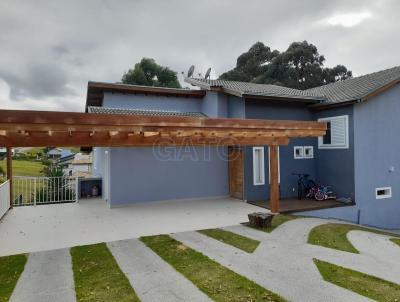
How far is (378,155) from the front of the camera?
11.2 metres

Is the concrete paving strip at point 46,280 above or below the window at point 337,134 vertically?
below

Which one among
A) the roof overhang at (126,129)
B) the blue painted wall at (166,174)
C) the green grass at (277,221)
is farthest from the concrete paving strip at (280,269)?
the blue painted wall at (166,174)

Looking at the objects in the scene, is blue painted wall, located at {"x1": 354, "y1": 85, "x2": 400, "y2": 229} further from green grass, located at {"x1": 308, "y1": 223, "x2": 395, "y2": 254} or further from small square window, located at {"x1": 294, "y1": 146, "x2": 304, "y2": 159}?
green grass, located at {"x1": 308, "y1": 223, "x2": 395, "y2": 254}

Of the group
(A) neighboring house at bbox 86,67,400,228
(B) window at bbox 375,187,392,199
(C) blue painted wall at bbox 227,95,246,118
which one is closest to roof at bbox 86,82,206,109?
(A) neighboring house at bbox 86,67,400,228

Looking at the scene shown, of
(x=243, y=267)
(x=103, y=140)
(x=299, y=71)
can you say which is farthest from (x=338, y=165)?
(x=299, y=71)

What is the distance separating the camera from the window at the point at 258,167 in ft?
37.4

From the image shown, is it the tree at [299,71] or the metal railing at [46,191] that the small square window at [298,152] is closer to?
the metal railing at [46,191]

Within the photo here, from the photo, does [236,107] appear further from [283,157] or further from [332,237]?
[332,237]

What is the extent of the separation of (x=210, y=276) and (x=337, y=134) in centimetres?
904

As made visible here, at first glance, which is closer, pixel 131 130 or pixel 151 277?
pixel 151 277

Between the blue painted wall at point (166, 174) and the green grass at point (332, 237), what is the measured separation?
17.0 feet

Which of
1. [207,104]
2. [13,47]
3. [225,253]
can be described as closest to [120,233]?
[225,253]

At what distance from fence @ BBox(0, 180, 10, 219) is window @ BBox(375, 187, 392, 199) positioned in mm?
13879

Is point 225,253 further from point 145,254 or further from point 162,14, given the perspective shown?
point 162,14
